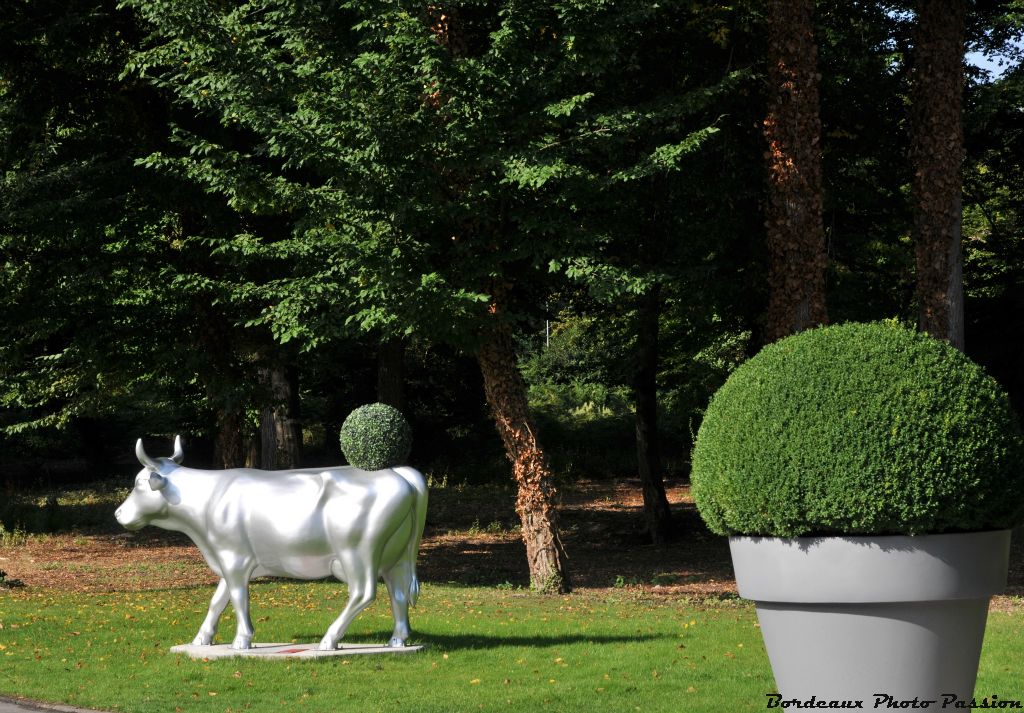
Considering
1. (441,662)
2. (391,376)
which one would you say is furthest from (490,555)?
(441,662)

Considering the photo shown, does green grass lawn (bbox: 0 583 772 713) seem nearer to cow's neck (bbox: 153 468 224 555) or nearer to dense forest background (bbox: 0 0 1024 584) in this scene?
cow's neck (bbox: 153 468 224 555)

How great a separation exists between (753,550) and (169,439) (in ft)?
105

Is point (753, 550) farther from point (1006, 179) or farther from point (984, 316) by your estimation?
point (1006, 179)

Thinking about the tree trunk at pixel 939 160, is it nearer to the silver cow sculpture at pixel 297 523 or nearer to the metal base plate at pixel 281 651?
the silver cow sculpture at pixel 297 523

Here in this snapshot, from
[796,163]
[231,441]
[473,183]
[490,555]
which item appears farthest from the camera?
[490,555]

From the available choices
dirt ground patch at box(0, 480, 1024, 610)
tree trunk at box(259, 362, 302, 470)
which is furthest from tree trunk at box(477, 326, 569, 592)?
tree trunk at box(259, 362, 302, 470)

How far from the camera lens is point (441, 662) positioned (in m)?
9.34

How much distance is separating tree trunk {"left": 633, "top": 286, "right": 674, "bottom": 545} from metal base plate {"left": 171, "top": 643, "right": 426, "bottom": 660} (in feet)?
37.6

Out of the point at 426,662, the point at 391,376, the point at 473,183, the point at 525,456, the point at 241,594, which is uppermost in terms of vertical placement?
the point at 473,183

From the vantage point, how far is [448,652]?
9.76m

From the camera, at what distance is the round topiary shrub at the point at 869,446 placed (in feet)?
17.8

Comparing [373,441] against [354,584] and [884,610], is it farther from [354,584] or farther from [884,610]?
[884,610]

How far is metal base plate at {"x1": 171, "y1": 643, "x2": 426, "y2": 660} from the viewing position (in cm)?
941

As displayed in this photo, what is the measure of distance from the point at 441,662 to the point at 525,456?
5.71 metres
